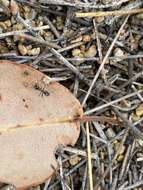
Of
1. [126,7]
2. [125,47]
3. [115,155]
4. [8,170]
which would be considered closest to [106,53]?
[125,47]

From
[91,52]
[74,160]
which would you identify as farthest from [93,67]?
[74,160]

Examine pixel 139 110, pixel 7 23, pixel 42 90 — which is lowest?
pixel 139 110

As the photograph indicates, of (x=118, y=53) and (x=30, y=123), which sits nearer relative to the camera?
(x=30, y=123)

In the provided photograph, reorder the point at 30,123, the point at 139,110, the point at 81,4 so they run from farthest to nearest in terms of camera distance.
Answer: the point at 139,110 → the point at 81,4 → the point at 30,123

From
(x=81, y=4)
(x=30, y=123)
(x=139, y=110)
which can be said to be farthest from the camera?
(x=139, y=110)

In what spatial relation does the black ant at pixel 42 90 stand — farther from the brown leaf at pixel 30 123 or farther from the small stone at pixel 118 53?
the small stone at pixel 118 53

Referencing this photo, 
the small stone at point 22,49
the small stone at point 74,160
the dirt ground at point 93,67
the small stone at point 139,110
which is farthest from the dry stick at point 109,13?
the small stone at point 74,160

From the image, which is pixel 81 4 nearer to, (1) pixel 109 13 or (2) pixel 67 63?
(1) pixel 109 13

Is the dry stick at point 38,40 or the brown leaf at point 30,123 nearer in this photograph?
the brown leaf at point 30,123

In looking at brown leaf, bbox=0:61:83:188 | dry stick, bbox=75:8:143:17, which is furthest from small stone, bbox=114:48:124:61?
brown leaf, bbox=0:61:83:188
